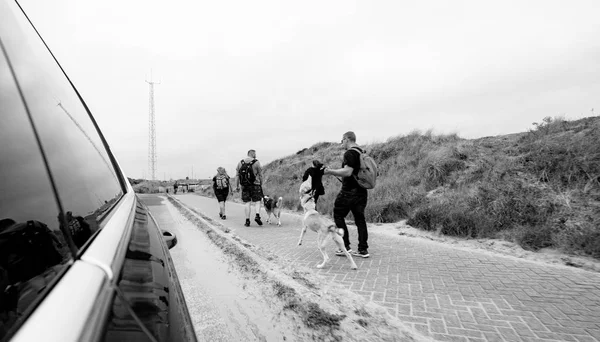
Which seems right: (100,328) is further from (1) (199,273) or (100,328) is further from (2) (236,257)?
(2) (236,257)

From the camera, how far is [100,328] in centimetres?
54

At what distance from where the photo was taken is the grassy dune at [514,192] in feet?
17.5

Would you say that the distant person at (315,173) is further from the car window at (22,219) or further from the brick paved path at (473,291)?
the car window at (22,219)

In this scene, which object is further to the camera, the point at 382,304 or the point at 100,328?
the point at 382,304

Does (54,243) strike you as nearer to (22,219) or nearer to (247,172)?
(22,219)

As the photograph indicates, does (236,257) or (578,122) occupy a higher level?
(578,122)

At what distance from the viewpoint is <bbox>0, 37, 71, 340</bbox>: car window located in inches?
18.7

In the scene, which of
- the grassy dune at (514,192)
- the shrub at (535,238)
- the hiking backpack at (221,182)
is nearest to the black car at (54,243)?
the shrub at (535,238)

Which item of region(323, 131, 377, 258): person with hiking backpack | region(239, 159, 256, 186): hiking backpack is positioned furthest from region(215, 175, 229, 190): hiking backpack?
region(323, 131, 377, 258): person with hiking backpack

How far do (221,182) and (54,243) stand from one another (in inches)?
356

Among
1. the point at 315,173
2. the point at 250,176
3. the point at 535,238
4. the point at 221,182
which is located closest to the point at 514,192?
the point at 535,238

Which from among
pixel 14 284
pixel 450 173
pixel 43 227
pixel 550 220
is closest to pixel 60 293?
pixel 14 284

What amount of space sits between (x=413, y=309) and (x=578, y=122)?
10440 mm

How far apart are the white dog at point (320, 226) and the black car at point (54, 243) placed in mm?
3615
